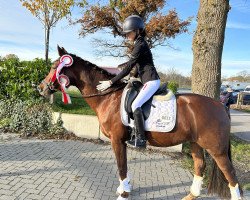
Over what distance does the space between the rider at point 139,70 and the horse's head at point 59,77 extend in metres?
0.60

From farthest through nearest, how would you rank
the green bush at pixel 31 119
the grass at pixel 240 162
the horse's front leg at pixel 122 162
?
the green bush at pixel 31 119 < the grass at pixel 240 162 < the horse's front leg at pixel 122 162

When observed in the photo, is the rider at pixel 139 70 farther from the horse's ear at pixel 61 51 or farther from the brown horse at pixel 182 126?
the horse's ear at pixel 61 51

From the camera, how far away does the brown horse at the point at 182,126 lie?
13.8 ft

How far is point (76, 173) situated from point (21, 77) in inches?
188

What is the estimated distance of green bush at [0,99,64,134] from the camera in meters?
8.44

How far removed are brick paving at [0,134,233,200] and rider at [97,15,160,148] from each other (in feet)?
4.20

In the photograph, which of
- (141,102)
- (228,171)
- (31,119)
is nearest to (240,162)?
(228,171)

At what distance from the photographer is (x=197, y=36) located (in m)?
7.32

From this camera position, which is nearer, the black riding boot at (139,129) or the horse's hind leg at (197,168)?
the black riding boot at (139,129)

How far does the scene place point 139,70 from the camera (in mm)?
4445

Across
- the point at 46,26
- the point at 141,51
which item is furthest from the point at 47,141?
the point at 46,26

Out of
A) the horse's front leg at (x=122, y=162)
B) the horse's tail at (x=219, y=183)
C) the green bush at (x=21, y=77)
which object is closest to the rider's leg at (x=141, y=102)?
the horse's front leg at (x=122, y=162)

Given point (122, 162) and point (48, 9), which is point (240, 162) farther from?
point (48, 9)

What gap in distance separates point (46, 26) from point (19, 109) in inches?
311
